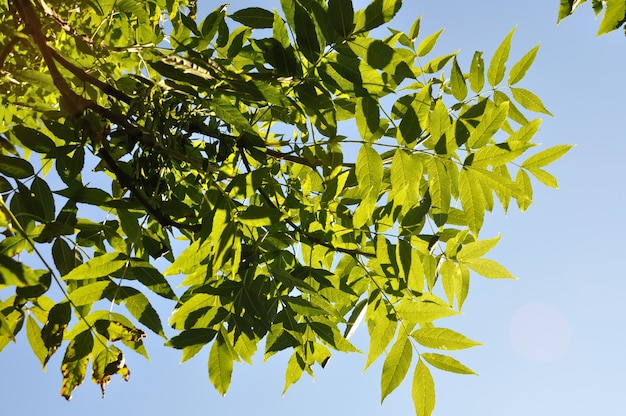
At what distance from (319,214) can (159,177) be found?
589 mm

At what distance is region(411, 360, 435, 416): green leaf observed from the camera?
2037 millimetres

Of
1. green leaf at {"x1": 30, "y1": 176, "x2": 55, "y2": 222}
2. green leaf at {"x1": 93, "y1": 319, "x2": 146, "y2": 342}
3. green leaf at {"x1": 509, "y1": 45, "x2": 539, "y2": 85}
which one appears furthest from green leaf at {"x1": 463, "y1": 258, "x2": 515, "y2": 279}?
green leaf at {"x1": 30, "y1": 176, "x2": 55, "y2": 222}

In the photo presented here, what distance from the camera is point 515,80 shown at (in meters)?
2.34

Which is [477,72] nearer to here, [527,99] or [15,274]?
[527,99]

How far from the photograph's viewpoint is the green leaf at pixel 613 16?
1.50m

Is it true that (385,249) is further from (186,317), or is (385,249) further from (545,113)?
(545,113)

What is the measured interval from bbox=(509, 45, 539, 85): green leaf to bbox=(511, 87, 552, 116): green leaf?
45 millimetres

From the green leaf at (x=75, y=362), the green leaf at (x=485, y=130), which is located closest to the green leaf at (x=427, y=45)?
the green leaf at (x=485, y=130)

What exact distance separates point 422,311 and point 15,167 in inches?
59.5

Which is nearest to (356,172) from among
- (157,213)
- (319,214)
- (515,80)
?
(319,214)

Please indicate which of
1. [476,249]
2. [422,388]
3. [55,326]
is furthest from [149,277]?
[476,249]

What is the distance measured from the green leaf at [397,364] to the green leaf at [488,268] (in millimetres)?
400

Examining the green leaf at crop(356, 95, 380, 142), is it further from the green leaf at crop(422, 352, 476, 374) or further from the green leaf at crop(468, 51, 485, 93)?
the green leaf at crop(422, 352, 476, 374)

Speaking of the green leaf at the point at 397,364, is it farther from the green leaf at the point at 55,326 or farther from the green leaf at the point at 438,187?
the green leaf at the point at 55,326
